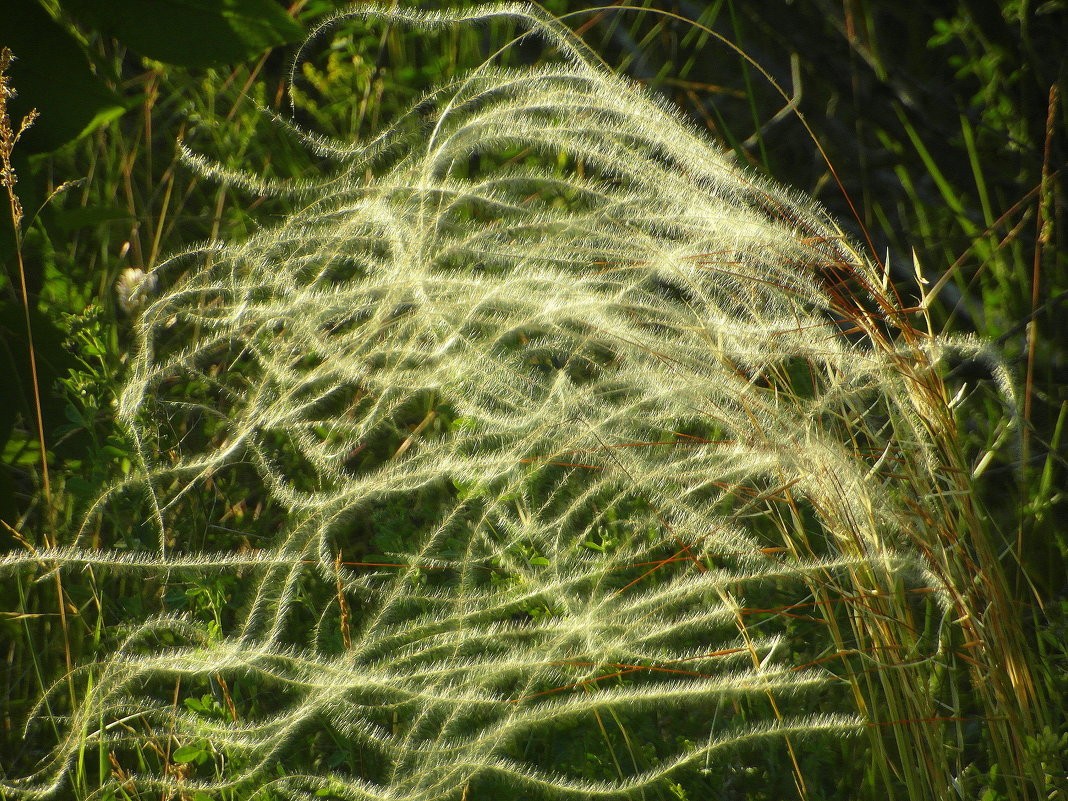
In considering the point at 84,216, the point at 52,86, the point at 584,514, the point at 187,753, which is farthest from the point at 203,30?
the point at 187,753

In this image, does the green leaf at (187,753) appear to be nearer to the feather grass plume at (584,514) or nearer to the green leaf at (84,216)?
the feather grass plume at (584,514)

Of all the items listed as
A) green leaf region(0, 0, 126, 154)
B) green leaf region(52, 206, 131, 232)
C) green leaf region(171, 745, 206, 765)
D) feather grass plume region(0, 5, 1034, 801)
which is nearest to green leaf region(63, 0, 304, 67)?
green leaf region(0, 0, 126, 154)

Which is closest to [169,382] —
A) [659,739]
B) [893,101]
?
[659,739]

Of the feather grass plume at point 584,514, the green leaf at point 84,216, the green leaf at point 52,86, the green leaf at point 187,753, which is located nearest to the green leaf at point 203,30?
the green leaf at point 52,86

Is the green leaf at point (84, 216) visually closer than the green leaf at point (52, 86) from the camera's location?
No

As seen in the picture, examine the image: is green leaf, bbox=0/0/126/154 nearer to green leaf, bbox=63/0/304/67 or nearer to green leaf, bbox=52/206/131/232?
green leaf, bbox=63/0/304/67

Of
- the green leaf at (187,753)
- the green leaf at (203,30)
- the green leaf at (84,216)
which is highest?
the green leaf at (203,30)
